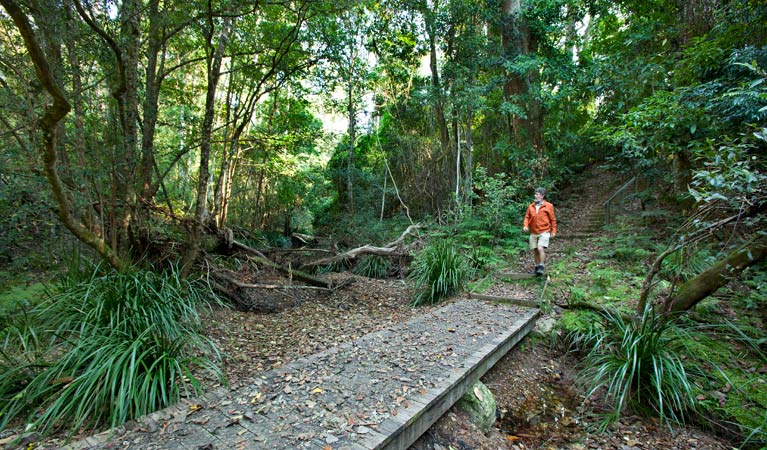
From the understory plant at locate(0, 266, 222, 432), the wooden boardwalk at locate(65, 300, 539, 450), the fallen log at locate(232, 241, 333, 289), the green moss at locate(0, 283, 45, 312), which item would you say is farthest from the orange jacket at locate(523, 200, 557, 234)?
the green moss at locate(0, 283, 45, 312)

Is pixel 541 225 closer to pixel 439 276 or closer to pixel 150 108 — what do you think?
pixel 439 276

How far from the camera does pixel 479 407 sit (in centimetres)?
284

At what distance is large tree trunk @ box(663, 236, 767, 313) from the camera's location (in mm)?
2768

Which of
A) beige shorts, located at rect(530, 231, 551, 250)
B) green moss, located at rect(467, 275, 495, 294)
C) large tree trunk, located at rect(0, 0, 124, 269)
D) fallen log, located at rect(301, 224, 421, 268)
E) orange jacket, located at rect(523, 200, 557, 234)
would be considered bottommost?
green moss, located at rect(467, 275, 495, 294)

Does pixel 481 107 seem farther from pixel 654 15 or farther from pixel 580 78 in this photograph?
pixel 654 15

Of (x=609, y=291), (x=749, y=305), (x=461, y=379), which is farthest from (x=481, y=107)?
(x=461, y=379)

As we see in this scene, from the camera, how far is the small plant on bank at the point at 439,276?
17.4ft

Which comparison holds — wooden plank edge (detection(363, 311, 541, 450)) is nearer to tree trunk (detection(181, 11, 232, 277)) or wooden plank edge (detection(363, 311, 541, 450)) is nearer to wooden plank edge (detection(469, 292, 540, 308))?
wooden plank edge (detection(469, 292, 540, 308))

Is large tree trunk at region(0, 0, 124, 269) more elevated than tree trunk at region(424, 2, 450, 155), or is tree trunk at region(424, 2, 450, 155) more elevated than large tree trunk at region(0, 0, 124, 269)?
tree trunk at region(424, 2, 450, 155)

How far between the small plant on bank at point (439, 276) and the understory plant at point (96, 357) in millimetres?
3201

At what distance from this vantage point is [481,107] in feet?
27.0

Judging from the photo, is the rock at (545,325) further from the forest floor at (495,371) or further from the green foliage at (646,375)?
the green foliage at (646,375)

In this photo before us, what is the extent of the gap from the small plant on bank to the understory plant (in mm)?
3201

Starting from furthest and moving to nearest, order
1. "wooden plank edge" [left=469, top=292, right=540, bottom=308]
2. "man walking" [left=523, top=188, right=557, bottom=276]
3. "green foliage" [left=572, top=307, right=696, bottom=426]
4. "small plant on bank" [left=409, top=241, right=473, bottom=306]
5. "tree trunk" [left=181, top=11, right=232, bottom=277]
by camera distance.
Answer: "man walking" [left=523, top=188, right=557, bottom=276] < "small plant on bank" [left=409, top=241, right=473, bottom=306] < "wooden plank edge" [left=469, top=292, right=540, bottom=308] < "tree trunk" [left=181, top=11, right=232, bottom=277] < "green foliage" [left=572, top=307, right=696, bottom=426]
